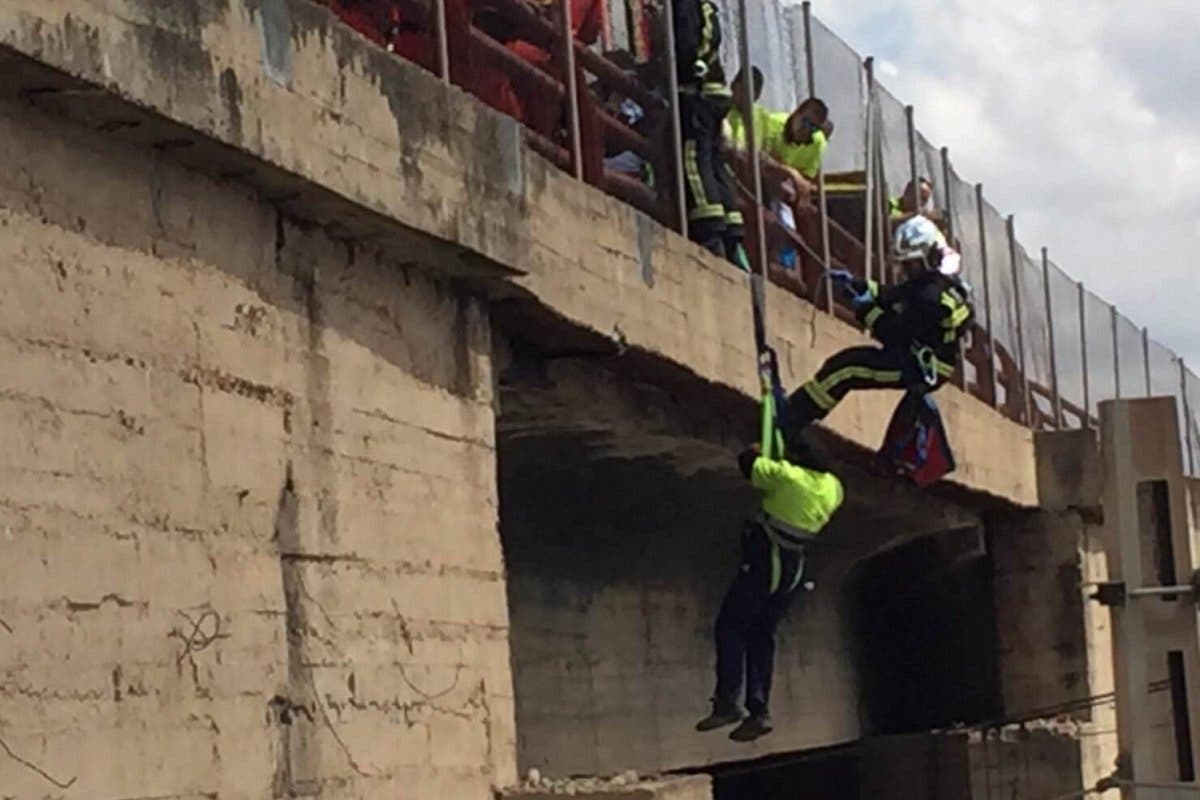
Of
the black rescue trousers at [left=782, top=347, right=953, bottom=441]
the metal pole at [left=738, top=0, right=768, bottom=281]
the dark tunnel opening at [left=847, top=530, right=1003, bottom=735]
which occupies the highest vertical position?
the metal pole at [left=738, top=0, right=768, bottom=281]

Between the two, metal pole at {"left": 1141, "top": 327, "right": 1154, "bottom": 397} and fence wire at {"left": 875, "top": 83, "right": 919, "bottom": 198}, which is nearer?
fence wire at {"left": 875, "top": 83, "right": 919, "bottom": 198}

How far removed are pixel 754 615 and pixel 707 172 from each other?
2.03 meters

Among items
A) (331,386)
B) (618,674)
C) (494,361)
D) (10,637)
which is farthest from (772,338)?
(10,637)

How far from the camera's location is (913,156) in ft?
50.5

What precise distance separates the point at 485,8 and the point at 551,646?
3.36 meters

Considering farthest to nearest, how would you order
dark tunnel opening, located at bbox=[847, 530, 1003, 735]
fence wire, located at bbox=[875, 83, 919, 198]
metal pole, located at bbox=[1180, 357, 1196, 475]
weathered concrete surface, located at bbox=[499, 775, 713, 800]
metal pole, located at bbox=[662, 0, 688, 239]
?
metal pole, located at bbox=[1180, 357, 1196, 475] → dark tunnel opening, located at bbox=[847, 530, 1003, 735] → fence wire, located at bbox=[875, 83, 919, 198] → metal pole, located at bbox=[662, 0, 688, 239] → weathered concrete surface, located at bbox=[499, 775, 713, 800]

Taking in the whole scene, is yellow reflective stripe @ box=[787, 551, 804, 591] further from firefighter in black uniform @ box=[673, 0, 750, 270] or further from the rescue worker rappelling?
firefighter in black uniform @ box=[673, 0, 750, 270]

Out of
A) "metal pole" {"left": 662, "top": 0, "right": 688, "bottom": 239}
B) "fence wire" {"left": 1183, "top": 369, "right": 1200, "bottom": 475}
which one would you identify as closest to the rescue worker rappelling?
"metal pole" {"left": 662, "top": 0, "right": 688, "bottom": 239}

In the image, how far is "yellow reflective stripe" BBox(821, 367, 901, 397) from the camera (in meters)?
10.6

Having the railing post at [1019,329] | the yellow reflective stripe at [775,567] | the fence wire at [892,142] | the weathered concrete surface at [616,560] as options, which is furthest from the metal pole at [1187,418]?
the yellow reflective stripe at [775,567]

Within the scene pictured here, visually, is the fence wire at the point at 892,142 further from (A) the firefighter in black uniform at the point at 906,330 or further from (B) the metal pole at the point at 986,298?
(A) the firefighter in black uniform at the point at 906,330

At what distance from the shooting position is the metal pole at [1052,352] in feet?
57.8

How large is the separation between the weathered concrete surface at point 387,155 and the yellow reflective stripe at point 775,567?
0.74m

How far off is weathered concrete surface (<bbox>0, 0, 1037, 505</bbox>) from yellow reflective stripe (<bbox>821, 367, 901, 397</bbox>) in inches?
13.7
